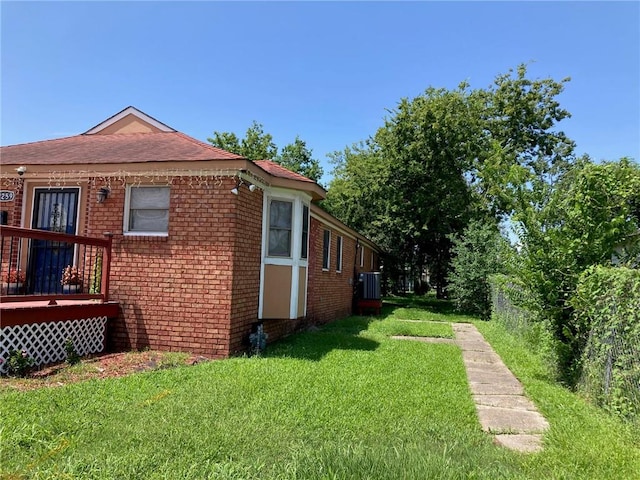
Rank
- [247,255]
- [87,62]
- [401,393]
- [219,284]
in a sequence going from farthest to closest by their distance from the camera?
[87,62] → [247,255] → [219,284] → [401,393]

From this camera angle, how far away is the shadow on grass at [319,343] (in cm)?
778

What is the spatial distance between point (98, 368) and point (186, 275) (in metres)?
1.92

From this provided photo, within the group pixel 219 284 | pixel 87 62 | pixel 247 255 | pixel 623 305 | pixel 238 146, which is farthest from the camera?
pixel 238 146

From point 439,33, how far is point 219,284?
23.0 feet

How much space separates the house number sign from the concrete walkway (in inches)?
338

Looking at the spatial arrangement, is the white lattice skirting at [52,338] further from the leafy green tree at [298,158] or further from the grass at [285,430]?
the leafy green tree at [298,158]

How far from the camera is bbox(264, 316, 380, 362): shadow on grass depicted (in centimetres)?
778

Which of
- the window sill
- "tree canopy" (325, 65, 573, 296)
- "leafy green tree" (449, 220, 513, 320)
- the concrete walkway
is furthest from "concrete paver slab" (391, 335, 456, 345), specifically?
"tree canopy" (325, 65, 573, 296)

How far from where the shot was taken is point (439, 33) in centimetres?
933

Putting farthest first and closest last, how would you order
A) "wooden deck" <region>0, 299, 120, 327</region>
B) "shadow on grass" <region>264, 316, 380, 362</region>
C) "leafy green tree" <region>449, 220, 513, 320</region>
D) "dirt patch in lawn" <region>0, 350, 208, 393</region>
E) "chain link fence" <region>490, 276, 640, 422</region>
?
"leafy green tree" <region>449, 220, 513, 320</region> < "shadow on grass" <region>264, 316, 380, 362</region> < "wooden deck" <region>0, 299, 120, 327</region> < "dirt patch in lawn" <region>0, 350, 208, 393</region> < "chain link fence" <region>490, 276, 640, 422</region>

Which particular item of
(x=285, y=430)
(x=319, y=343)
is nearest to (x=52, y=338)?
(x=285, y=430)

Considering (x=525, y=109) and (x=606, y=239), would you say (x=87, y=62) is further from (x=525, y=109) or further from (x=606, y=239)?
(x=525, y=109)

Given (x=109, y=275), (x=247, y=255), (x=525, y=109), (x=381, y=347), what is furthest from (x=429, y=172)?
(x=109, y=275)

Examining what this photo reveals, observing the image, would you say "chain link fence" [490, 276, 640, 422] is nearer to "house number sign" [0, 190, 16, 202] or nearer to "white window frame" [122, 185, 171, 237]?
"white window frame" [122, 185, 171, 237]
